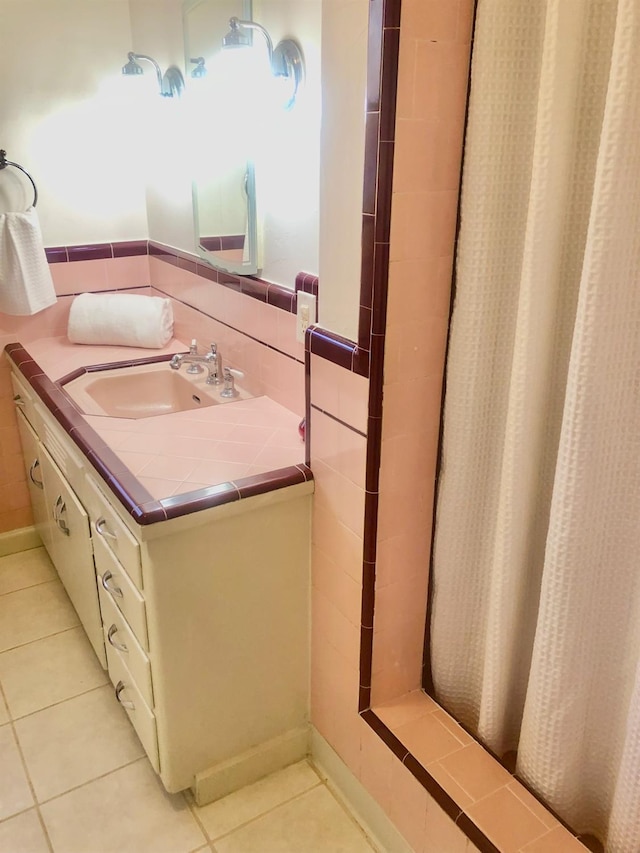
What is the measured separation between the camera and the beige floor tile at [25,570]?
94.8 inches

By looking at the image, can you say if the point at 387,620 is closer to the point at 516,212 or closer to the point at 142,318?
the point at 516,212

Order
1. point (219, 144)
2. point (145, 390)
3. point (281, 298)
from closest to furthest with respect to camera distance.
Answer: point (281, 298) < point (219, 144) < point (145, 390)

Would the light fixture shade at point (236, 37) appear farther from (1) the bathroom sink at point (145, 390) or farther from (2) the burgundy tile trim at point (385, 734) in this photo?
(2) the burgundy tile trim at point (385, 734)

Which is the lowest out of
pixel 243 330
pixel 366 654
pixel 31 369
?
pixel 366 654

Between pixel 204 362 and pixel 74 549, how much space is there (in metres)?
0.65

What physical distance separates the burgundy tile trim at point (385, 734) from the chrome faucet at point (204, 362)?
1007mm

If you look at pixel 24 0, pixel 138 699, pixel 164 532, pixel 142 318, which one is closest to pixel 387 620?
pixel 164 532

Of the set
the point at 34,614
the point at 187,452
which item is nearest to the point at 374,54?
the point at 187,452

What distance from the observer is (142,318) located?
7.65 ft

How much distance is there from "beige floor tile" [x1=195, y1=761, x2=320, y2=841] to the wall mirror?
4.18 ft

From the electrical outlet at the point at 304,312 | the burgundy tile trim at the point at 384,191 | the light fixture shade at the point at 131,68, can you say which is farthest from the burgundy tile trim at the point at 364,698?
the light fixture shade at the point at 131,68

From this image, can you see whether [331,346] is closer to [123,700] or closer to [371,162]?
[371,162]

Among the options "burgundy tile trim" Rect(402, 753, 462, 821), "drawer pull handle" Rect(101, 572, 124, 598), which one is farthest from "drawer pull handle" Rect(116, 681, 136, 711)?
"burgundy tile trim" Rect(402, 753, 462, 821)

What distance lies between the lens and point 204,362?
2.11 meters
